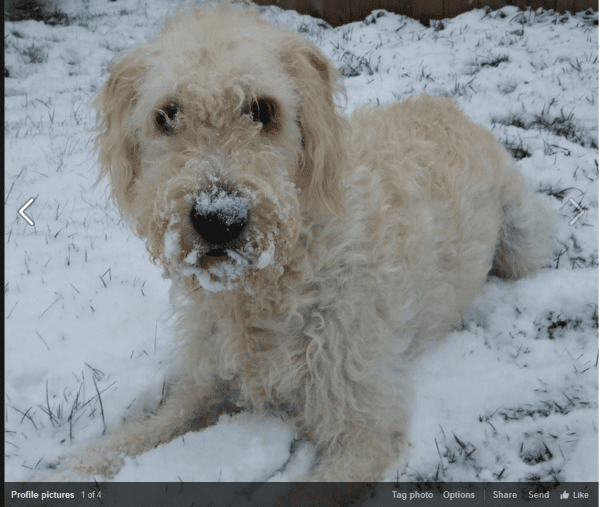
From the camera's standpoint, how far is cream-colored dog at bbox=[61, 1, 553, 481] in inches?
68.5

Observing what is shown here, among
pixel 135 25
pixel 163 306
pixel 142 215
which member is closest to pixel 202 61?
pixel 142 215

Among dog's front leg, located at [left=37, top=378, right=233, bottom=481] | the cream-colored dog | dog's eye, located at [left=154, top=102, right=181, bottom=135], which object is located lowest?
dog's front leg, located at [left=37, top=378, right=233, bottom=481]

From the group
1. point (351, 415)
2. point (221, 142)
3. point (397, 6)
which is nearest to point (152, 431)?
point (351, 415)

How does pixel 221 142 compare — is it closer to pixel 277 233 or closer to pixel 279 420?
pixel 277 233

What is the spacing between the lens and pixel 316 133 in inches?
79.7

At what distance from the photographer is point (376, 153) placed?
8.72ft

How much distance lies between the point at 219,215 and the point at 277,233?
0.23 metres

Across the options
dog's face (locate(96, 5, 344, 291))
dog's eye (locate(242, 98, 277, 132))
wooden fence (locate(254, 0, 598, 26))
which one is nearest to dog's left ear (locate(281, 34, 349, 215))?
dog's face (locate(96, 5, 344, 291))

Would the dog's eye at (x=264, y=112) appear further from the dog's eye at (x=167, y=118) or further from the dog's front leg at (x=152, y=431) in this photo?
the dog's front leg at (x=152, y=431)

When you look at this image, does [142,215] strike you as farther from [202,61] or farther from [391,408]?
[391,408]

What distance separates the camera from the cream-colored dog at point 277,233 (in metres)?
1.74

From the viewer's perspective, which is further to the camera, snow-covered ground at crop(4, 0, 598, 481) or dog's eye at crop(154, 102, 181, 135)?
snow-covered ground at crop(4, 0, 598, 481)

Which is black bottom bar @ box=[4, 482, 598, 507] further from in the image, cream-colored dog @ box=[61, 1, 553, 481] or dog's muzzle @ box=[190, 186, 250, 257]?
dog's muzzle @ box=[190, 186, 250, 257]

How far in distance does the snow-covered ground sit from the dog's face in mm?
936
